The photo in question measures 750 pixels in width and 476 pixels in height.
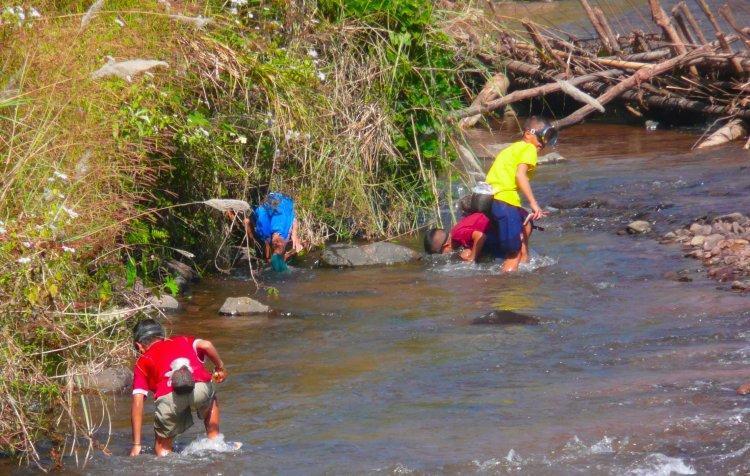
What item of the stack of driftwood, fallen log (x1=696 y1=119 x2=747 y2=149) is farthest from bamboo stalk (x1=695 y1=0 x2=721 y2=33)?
fallen log (x1=696 y1=119 x2=747 y2=149)

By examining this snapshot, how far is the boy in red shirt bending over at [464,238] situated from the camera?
1083cm

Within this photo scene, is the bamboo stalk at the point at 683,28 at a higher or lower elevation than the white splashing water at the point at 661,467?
higher

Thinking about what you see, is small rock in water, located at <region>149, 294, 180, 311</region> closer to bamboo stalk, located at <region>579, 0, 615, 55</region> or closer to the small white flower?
the small white flower

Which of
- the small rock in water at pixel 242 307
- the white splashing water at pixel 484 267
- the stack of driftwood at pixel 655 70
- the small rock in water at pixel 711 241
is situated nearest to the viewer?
the small rock in water at pixel 242 307

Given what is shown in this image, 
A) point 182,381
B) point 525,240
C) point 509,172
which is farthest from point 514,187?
point 182,381

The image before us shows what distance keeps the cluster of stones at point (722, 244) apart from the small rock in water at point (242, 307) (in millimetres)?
3687

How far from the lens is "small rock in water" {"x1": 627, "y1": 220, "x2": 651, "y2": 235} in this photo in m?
11.7

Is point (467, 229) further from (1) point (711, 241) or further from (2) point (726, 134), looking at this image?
(2) point (726, 134)

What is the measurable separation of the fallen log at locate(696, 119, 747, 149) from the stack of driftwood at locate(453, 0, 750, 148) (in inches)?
0.6

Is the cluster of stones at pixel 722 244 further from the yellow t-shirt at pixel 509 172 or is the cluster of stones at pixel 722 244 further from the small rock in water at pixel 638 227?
the yellow t-shirt at pixel 509 172

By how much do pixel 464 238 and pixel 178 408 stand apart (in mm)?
5454

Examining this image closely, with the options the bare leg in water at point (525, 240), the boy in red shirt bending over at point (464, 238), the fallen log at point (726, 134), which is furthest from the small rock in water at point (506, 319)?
the fallen log at point (726, 134)

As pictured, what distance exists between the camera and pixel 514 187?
1044cm

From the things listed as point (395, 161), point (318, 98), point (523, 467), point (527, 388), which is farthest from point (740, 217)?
point (523, 467)
